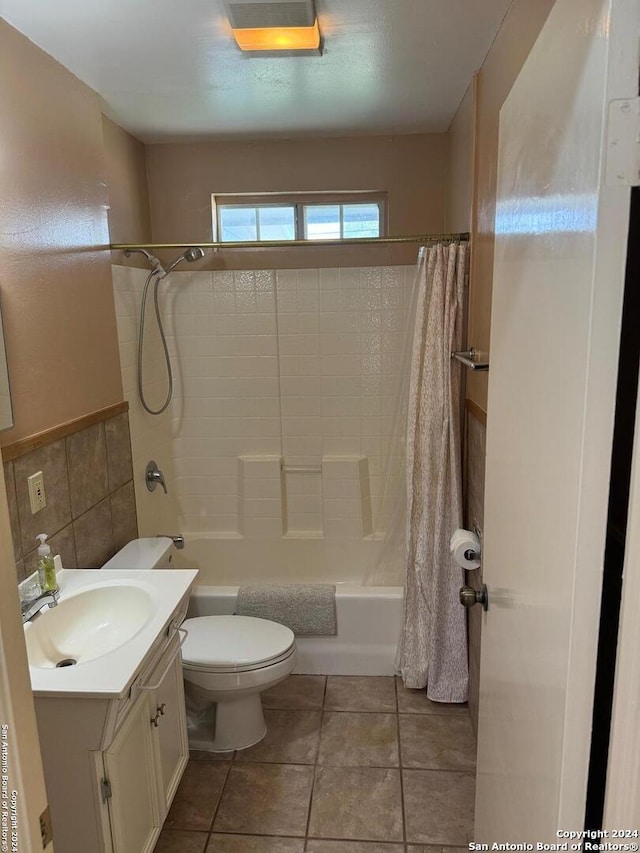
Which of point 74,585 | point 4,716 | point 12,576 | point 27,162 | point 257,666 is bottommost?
point 257,666


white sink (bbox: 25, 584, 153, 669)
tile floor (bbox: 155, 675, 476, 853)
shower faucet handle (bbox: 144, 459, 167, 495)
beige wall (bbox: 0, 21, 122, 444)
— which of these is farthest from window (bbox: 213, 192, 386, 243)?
tile floor (bbox: 155, 675, 476, 853)

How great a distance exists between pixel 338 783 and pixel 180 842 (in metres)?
0.55

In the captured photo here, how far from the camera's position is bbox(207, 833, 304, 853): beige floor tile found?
187 cm

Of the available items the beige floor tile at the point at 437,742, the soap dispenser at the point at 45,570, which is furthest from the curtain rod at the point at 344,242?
the beige floor tile at the point at 437,742

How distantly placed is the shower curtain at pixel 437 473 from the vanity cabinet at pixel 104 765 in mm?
1234

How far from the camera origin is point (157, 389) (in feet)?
10.3

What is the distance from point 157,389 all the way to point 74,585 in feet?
4.79

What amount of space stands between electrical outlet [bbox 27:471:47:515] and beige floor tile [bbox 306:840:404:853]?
53.4 inches

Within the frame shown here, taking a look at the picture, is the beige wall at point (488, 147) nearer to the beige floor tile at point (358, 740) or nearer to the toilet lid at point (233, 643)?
the toilet lid at point (233, 643)

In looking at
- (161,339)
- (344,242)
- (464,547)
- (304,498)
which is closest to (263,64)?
(344,242)

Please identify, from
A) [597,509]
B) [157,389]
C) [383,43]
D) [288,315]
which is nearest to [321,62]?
[383,43]

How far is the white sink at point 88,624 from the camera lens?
1658mm

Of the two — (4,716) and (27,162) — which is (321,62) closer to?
(27,162)

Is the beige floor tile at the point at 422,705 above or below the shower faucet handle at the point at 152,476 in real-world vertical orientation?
below
